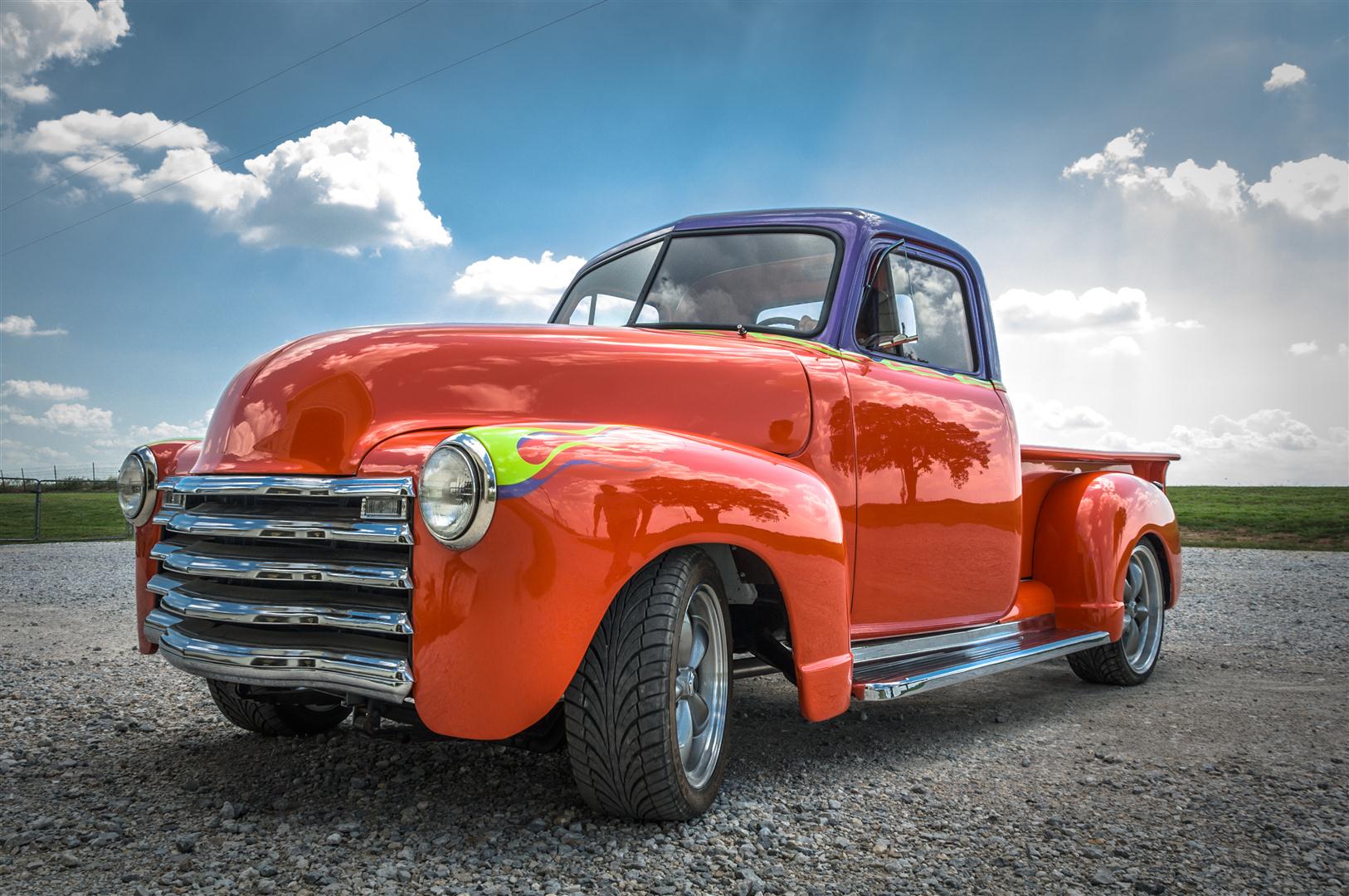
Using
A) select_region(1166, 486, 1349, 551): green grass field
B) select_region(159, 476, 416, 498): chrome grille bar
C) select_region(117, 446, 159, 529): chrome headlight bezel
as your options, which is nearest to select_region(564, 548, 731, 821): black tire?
select_region(159, 476, 416, 498): chrome grille bar

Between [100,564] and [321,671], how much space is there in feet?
39.0

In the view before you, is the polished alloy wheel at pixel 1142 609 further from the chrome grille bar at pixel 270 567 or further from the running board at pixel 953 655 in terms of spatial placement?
the chrome grille bar at pixel 270 567

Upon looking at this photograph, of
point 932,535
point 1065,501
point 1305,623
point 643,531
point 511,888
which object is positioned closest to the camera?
point 511,888

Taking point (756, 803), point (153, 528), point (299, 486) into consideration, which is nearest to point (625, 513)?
point (299, 486)

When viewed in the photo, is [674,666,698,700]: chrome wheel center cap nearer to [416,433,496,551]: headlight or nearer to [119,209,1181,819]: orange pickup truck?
[119,209,1181,819]: orange pickup truck

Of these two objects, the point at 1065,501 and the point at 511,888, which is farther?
the point at 1065,501

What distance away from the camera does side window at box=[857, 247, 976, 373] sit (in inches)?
167

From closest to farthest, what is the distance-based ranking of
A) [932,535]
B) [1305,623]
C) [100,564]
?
1. [932,535]
2. [1305,623]
3. [100,564]

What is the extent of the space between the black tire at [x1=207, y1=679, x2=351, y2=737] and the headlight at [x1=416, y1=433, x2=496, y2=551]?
166 cm

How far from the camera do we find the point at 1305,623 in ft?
27.0

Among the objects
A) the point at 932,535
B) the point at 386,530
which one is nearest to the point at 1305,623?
the point at 932,535

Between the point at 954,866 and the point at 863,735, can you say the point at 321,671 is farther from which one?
the point at 863,735

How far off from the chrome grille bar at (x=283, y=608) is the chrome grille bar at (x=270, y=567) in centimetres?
7

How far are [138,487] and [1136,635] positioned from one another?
17.5 feet
